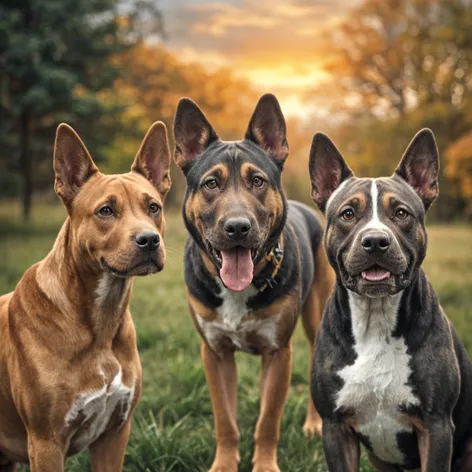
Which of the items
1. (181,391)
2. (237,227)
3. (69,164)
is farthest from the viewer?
(181,391)

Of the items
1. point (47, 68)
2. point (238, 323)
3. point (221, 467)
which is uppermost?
point (47, 68)

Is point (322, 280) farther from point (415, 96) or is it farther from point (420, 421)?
point (415, 96)

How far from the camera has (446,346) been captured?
147 inches

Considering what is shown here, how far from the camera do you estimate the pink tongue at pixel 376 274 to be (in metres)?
3.54

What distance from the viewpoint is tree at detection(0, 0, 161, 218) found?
652 inches

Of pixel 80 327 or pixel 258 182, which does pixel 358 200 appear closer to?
pixel 258 182

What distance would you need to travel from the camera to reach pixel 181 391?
5758 mm

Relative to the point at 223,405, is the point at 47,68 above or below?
above

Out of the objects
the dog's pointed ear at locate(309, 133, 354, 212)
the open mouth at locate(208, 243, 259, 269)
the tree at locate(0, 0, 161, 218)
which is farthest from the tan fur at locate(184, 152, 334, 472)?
the tree at locate(0, 0, 161, 218)

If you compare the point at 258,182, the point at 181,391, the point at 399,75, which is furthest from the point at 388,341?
the point at 399,75

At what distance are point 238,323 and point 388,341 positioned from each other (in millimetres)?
1145

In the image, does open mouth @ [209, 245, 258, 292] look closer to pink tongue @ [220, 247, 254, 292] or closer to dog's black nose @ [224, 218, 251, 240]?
pink tongue @ [220, 247, 254, 292]

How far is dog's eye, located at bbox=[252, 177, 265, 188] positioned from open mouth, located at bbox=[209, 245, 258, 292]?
0.40 metres

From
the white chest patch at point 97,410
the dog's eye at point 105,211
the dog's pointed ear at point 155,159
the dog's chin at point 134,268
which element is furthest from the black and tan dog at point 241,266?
the white chest patch at point 97,410
